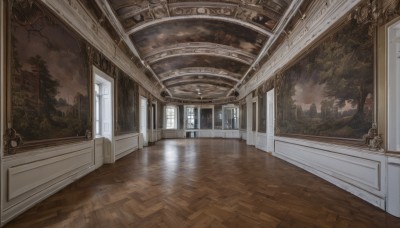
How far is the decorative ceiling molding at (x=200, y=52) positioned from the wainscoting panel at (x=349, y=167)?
16.6 feet

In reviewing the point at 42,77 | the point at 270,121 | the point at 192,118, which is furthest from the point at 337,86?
the point at 192,118

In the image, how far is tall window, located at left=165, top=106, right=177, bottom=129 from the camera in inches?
730

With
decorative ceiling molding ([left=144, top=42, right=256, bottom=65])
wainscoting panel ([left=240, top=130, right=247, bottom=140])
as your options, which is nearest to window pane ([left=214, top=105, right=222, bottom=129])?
wainscoting panel ([left=240, top=130, right=247, bottom=140])

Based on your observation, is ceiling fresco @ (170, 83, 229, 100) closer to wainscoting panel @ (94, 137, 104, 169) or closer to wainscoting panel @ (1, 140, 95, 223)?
wainscoting panel @ (94, 137, 104, 169)

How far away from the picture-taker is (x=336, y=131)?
3.97 m

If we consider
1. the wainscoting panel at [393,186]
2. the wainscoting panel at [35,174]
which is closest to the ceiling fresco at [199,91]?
the wainscoting panel at [35,174]

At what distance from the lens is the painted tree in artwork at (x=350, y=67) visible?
3.23 metres

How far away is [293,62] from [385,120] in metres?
3.69

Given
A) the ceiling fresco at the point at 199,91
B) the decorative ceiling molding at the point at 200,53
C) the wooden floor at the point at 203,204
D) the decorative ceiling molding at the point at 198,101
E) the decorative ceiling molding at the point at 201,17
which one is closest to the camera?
the wooden floor at the point at 203,204

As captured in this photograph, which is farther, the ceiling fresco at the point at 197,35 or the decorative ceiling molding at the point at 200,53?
the decorative ceiling molding at the point at 200,53

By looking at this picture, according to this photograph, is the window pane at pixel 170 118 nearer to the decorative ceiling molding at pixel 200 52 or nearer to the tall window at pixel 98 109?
the decorative ceiling molding at pixel 200 52

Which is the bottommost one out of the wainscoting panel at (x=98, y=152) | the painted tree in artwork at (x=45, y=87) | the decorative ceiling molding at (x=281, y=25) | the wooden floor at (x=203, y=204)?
the wooden floor at (x=203, y=204)

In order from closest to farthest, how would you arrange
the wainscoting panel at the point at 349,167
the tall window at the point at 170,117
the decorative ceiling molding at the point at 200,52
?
the wainscoting panel at the point at 349,167 → the decorative ceiling molding at the point at 200,52 → the tall window at the point at 170,117

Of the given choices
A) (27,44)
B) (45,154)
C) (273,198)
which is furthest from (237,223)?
(27,44)
